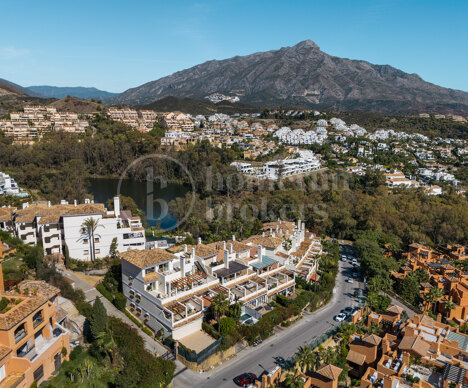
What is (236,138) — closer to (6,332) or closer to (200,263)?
(200,263)

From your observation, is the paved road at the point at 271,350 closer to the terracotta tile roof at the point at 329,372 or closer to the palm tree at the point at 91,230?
the terracotta tile roof at the point at 329,372

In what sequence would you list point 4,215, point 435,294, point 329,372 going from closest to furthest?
point 329,372, point 435,294, point 4,215

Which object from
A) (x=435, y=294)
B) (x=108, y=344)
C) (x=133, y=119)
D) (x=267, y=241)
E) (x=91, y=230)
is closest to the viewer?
(x=108, y=344)

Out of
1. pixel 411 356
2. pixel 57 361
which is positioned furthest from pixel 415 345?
pixel 57 361

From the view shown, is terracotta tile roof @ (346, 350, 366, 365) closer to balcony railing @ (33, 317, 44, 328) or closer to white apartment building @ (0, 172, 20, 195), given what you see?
balcony railing @ (33, 317, 44, 328)

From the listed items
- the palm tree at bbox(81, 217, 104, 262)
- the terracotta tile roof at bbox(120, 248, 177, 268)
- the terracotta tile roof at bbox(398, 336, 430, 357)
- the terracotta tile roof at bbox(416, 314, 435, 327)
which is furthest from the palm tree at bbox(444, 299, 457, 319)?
the palm tree at bbox(81, 217, 104, 262)

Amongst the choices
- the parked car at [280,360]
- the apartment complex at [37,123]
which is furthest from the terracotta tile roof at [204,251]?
the apartment complex at [37,123]

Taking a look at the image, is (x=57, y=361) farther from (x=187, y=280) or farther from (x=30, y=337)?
(x=187, y=280)
